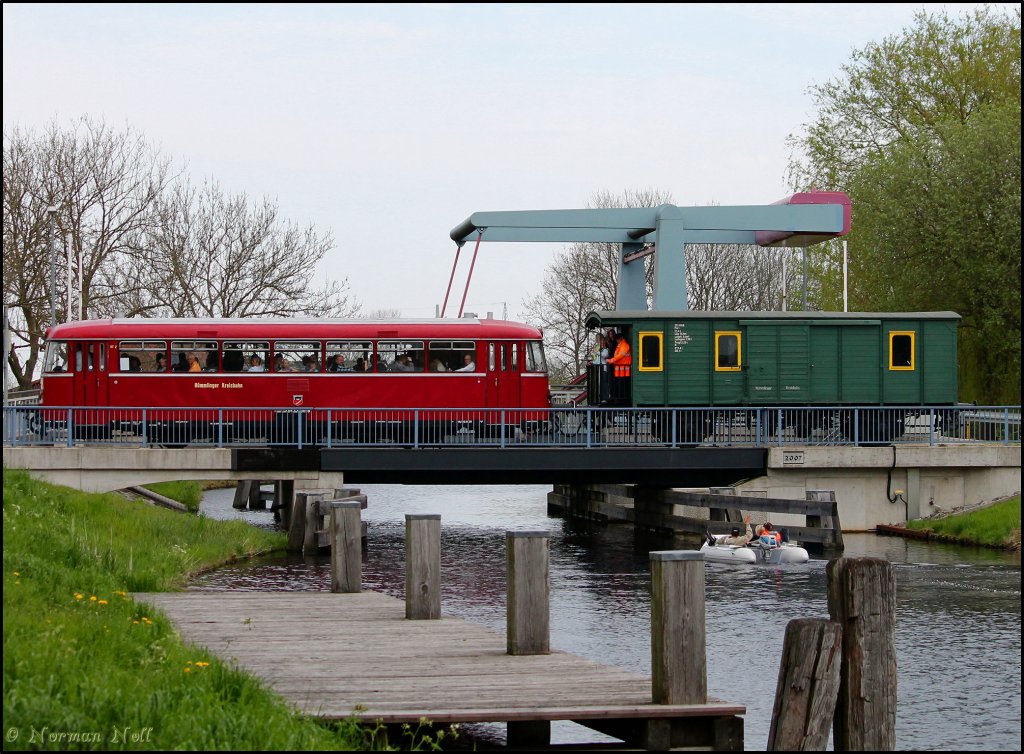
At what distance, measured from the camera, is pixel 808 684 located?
397 inches

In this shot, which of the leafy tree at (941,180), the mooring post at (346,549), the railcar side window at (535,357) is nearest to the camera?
the mooring post at (346,549)

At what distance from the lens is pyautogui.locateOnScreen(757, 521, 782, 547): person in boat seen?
89.3ft

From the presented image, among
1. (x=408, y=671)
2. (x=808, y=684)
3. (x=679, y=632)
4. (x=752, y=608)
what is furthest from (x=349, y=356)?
(x=808, y=684)

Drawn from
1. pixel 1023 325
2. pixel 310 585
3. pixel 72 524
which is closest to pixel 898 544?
pixel 1023 325

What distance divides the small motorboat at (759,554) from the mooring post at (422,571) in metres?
13.1

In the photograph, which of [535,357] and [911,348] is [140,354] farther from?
[911,348]

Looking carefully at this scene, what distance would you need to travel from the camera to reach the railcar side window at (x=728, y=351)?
3256 cm

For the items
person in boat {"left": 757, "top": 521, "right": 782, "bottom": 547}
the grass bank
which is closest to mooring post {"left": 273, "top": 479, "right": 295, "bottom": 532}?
person in boat {"left": 757, "top": 521, "right": 782, "bottom": 547}

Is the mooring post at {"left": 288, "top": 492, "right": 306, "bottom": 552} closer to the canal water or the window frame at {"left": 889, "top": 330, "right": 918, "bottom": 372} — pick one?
the canal water

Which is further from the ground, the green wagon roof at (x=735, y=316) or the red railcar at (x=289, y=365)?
the green wagon roof at (x=735, y=316)

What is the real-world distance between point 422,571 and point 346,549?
2907mm

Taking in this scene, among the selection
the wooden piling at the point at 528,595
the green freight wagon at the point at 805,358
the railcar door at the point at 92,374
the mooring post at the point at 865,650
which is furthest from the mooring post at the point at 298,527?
the mooring post at the point at 865,650

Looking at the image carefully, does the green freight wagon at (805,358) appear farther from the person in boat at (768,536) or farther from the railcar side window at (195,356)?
the railcar side window at (195,356)

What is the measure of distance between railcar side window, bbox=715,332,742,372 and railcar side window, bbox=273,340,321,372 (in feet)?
30.5
